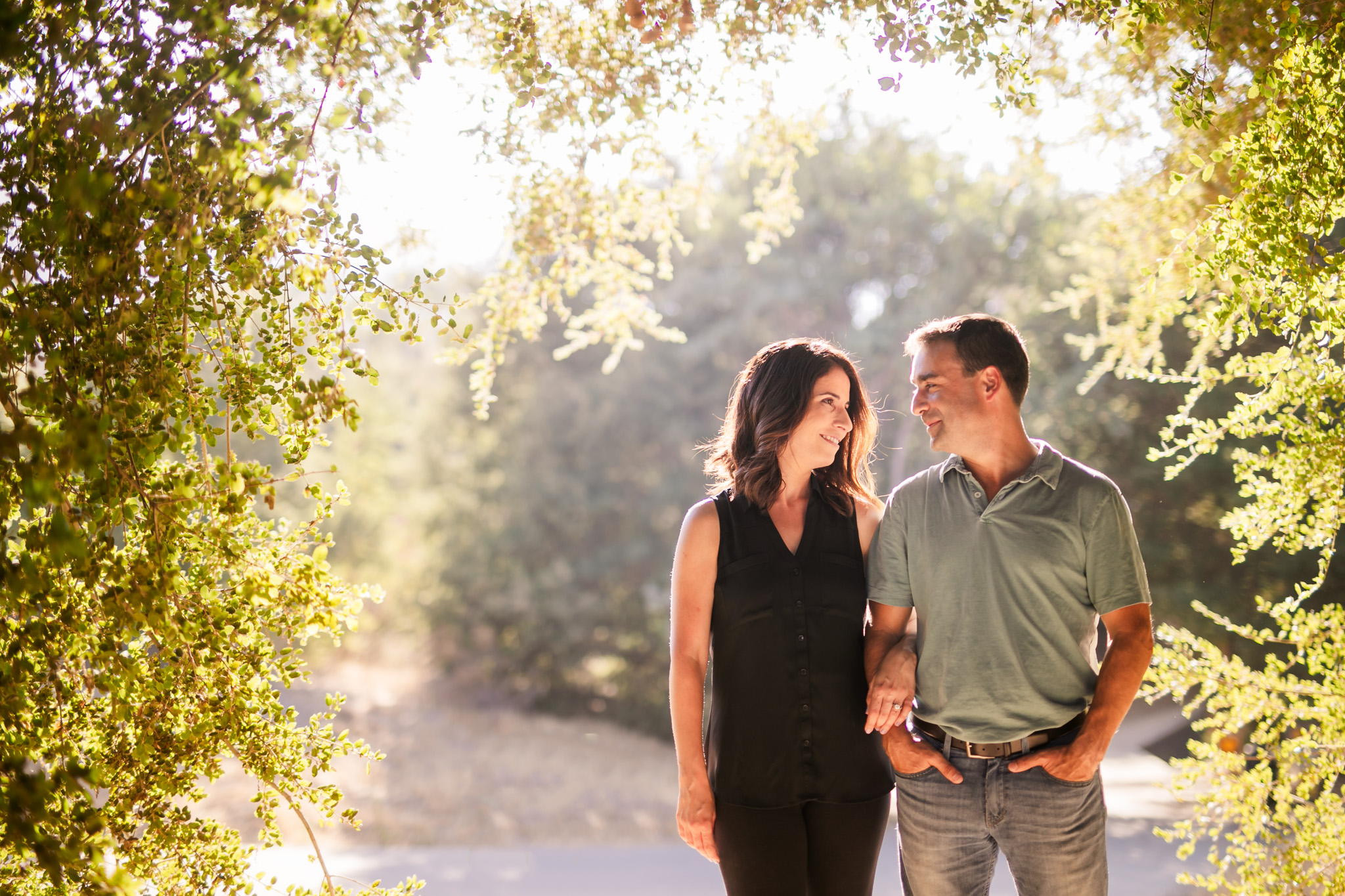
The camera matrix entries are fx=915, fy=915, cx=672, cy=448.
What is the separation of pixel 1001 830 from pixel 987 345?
96cm

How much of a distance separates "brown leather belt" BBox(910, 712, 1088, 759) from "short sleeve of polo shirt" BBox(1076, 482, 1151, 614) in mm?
232

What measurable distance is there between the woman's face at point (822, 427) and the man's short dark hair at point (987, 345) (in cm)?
21

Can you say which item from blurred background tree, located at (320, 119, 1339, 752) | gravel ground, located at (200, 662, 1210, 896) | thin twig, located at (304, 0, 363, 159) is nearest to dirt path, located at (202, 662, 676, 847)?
gravel ground, located at (200, 662, 1210, 896)

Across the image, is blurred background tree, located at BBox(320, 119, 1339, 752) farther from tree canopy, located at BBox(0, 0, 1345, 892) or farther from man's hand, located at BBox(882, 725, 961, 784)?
man's hand, located at BBox(882, 725, 961, 784)

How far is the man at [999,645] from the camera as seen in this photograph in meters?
1.73

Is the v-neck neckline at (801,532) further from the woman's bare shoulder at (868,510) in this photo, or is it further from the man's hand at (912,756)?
the man's hand at (912,756)

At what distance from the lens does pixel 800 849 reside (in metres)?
1.77

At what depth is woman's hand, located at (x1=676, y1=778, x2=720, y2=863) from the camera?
70.9 inches

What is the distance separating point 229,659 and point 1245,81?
259 cm

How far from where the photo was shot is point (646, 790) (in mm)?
8320

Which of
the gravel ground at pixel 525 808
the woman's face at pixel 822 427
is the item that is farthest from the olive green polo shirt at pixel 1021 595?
the gravel ground at pixel 525 808

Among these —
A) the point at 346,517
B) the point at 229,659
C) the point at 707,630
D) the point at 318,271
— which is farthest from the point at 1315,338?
the point at 346,517

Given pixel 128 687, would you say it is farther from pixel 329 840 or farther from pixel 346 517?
pixel 346 517

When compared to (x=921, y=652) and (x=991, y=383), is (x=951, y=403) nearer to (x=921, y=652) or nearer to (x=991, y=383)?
(x=991, y=383)
